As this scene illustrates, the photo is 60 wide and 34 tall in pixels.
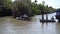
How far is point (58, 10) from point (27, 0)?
7525 millimetres

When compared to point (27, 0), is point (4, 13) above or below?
below

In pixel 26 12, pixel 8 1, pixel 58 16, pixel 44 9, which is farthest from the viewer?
pixel 8 1

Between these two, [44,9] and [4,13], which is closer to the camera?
[44,9]

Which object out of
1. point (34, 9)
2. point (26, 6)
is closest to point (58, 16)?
point (26, 6)

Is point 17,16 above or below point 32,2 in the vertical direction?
below

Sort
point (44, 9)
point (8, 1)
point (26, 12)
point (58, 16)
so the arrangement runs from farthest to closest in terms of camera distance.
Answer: point (8, 1) < point (26, 12) < point (44, 9) < point (58, 16)

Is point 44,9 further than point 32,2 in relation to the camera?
No

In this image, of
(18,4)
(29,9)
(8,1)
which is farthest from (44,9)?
(8,1)

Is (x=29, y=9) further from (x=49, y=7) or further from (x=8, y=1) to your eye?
(x=8, y=1)

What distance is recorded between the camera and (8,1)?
32.5 m

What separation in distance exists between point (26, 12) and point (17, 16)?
1563 mm

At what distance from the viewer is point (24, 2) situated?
28.2 m

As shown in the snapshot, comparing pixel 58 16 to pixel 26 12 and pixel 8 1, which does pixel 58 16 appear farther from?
pixel 8 1

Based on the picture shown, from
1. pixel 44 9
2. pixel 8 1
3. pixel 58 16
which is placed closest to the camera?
pixel 58 16
